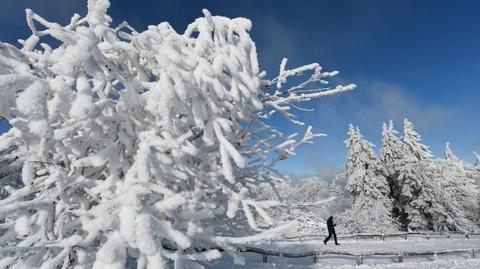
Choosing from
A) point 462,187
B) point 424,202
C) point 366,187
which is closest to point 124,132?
point 424,202

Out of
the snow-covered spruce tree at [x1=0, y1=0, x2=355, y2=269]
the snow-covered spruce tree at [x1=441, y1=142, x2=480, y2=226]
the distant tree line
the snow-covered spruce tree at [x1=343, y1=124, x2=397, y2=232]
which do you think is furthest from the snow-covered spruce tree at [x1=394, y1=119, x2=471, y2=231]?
the snow-covered spruce tree at [x1=0, y1=0, x2=355, y2=269]

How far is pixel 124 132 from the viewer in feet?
11.2

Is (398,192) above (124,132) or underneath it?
above

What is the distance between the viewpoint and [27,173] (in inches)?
116

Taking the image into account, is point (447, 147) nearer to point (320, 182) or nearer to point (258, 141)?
point (320, 182)

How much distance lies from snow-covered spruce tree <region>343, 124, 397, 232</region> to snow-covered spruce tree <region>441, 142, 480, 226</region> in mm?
10762

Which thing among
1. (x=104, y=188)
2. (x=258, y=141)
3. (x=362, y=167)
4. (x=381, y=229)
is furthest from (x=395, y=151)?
(x=104, y=188)

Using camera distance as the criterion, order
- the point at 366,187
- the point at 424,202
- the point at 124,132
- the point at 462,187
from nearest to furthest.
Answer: the point at 124,132 → the point at 424,202 → the point at 366,187 → the point at 462,187

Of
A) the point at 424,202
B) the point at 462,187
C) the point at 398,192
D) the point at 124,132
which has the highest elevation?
the point at 462,187

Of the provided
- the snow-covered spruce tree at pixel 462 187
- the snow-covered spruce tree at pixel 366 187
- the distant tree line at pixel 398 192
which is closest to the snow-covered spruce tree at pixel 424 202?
the distant tree line at pixel 398 192

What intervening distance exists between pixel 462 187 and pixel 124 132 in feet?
162

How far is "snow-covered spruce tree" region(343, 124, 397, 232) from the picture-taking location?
101 ft

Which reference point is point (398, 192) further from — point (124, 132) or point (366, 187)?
point (124, 132)

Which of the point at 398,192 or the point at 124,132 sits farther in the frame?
the point at 398,192
